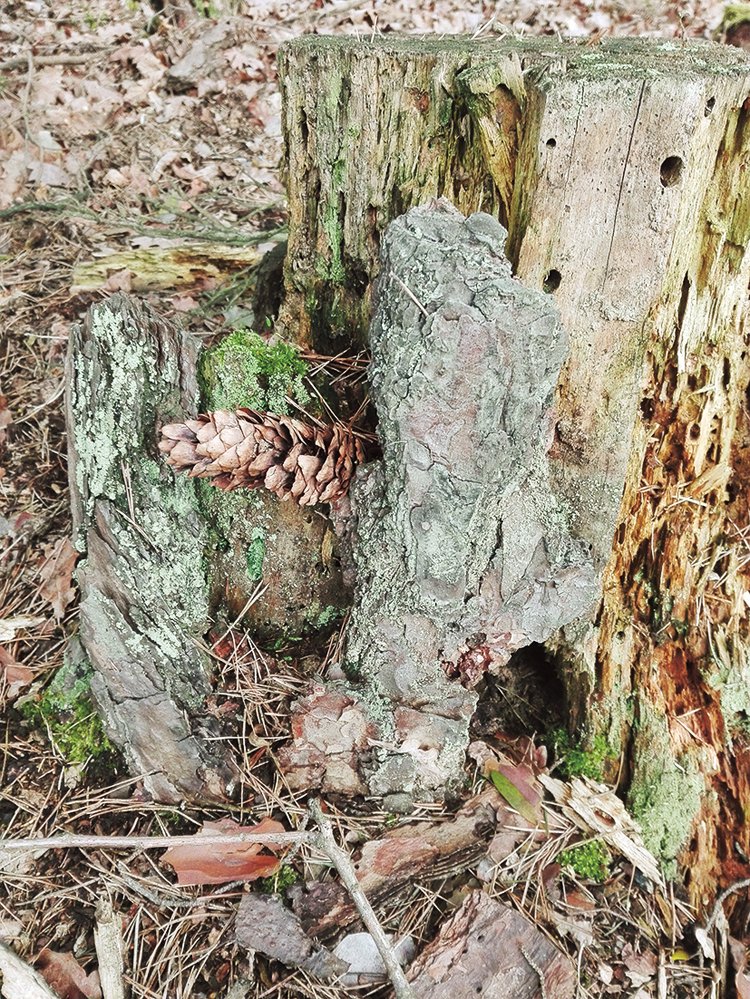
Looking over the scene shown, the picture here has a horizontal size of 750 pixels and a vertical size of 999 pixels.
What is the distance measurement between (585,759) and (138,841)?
1.42 m

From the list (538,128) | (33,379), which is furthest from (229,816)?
(538,128)

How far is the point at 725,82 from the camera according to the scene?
73.2 inches

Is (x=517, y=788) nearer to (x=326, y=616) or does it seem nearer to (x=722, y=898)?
(x=722, y=898)

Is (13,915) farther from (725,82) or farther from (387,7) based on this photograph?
(387,7)

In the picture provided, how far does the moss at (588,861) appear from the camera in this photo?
7.44 ft

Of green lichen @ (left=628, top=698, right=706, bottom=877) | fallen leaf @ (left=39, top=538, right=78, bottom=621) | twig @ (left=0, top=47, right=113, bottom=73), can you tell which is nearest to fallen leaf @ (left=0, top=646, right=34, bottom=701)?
fallen leaf @ (left=39, top=538, right=78, bottom=621)

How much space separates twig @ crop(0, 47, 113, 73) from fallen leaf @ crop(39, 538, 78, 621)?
12.7ft

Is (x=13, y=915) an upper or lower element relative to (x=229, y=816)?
lower

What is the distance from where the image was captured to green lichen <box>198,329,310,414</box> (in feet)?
7.06

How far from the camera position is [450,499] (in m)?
1.92

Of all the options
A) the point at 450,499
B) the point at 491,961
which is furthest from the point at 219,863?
the point at 450,499

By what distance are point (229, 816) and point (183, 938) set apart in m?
0.31

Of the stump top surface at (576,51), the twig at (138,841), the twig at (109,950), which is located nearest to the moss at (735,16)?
the stump top surface at (576,51)

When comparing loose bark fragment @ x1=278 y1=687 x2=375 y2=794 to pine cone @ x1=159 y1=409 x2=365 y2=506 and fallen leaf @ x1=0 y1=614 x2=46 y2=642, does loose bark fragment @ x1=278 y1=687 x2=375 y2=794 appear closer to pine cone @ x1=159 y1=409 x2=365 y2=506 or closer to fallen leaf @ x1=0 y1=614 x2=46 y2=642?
pine cone @ x1=159 y1=409 x2=365 y2=506
